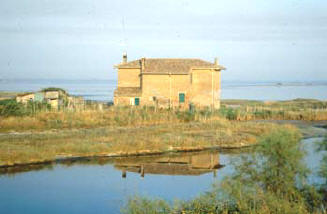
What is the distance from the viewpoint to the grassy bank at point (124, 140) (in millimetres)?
22109

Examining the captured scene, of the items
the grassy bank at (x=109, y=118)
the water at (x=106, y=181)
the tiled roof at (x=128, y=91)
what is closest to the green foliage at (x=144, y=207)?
the water at (x=106, y=181)

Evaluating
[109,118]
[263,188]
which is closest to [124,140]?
[109,118]

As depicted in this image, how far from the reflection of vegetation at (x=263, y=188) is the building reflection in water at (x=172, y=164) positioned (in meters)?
6.72

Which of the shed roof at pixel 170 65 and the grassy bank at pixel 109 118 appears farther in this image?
the shed roof at pixel 170 65

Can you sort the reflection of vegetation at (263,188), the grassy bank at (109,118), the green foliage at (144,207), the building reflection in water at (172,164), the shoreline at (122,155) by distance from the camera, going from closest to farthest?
1. the green foliage at (144,207)
2. the reflection of vegetation at (263,188)
3. the building reflection in water at (172,164)
4. the shoreline at (122,155)
5. the grassy bank at (109,118)

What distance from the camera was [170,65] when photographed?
38781 millimetres

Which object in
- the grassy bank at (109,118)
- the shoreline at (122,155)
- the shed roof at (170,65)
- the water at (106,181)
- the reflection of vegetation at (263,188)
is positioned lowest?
the water at (106,181)

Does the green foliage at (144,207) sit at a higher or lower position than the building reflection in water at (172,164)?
higher

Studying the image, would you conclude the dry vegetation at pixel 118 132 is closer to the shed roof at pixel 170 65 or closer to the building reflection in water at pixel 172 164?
the building reflection in water at pixel 172 164

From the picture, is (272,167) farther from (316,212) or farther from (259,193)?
(316,212)

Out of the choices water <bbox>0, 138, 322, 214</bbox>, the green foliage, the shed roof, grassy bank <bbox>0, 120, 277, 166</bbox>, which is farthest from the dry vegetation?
the green foliage

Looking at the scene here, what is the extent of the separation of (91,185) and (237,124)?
659 inches

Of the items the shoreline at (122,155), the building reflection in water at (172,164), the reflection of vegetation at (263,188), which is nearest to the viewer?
the reflection of vegetation at (263,188)

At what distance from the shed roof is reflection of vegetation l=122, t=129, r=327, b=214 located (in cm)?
2433
